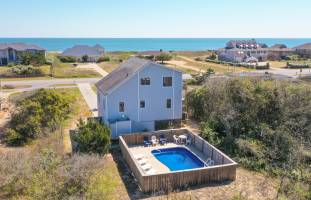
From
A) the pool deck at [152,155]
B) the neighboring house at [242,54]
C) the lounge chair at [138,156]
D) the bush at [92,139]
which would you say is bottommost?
the pool deck at [152,155]

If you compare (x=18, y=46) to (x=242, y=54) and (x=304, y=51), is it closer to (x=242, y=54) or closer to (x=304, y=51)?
(x=242, y=54)

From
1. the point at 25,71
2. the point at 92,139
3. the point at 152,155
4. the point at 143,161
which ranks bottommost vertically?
the point at 152,155

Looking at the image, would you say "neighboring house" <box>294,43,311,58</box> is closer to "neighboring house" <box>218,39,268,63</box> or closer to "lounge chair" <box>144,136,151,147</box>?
"neighboring house" <box>218,39,268,63</box>

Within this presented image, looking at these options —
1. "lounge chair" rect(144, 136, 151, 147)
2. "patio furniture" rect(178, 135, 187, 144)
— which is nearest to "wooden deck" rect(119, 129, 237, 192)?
"lounge chair" rect(144, 136, 151, 147)

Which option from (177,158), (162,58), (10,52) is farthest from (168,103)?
(10,52)

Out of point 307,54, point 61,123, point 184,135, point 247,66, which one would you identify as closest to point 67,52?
point 247,66

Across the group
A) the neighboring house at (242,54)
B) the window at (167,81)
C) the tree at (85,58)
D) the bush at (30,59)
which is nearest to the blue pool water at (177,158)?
the window at (167,81)

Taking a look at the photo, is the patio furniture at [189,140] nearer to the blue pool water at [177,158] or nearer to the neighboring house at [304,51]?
the blue pool water at [177,158]
